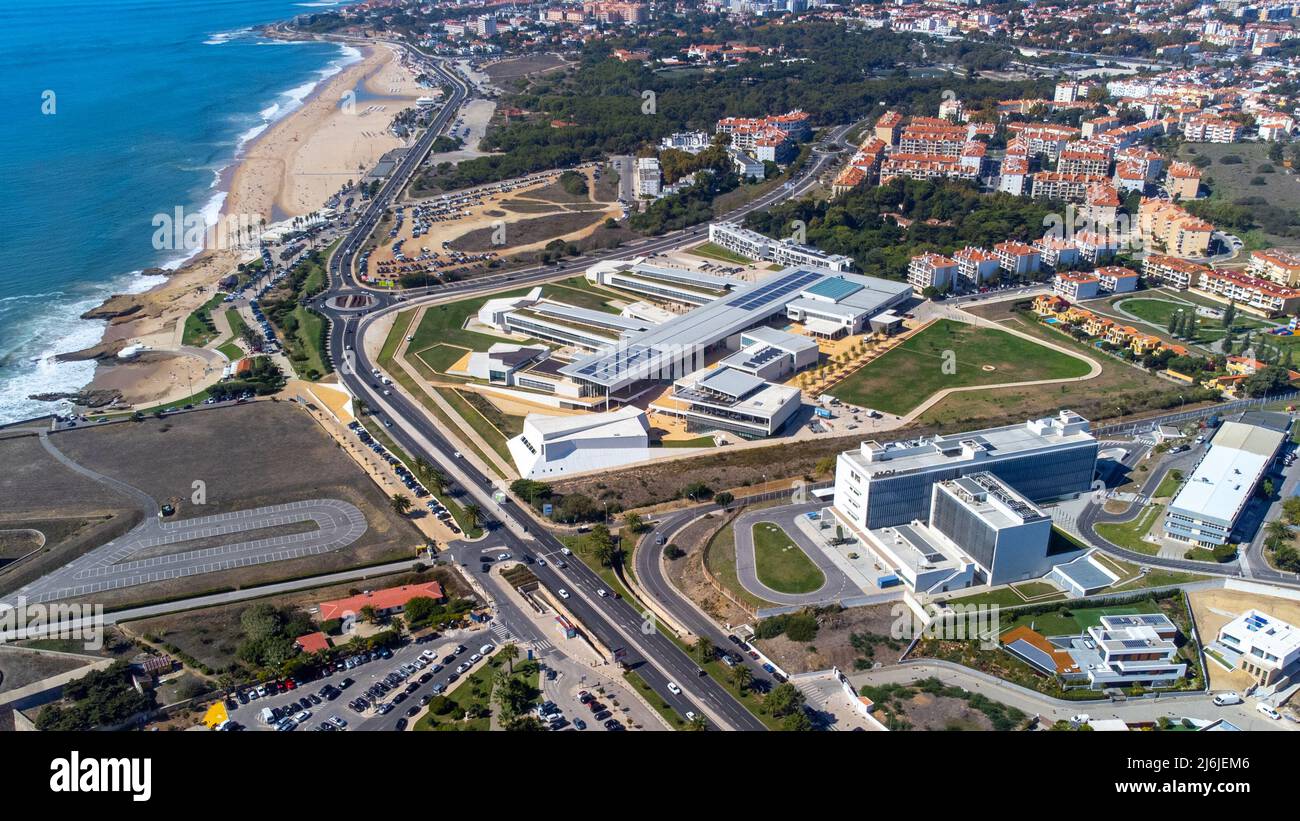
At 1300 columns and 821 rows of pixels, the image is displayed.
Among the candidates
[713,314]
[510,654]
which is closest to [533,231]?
[713,314]

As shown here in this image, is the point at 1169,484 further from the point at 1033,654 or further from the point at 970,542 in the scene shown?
the point at 1033,654

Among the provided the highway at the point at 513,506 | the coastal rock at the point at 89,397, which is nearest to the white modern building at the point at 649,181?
the highway at the point at 513,506

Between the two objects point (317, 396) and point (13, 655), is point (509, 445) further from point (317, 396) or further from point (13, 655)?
point (13, 655)

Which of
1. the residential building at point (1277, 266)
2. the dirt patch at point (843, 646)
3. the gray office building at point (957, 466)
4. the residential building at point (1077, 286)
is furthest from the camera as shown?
the residential building at point (1077, 286)

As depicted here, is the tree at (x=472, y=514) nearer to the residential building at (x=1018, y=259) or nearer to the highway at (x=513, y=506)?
the highway at (x=513, y=506)

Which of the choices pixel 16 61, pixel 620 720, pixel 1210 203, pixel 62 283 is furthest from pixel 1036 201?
pixel 16 61

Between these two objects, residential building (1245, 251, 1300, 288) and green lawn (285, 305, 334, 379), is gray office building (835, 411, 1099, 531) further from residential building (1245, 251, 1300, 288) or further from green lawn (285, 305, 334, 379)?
residential building (1245, 251, 1300, 288)

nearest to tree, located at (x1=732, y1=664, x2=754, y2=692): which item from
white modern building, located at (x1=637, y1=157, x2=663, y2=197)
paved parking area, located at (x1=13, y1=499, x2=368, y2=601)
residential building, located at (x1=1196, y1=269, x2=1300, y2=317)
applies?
paved parking area, located at (x1=13, y1=499, x2=368, y2=601)
